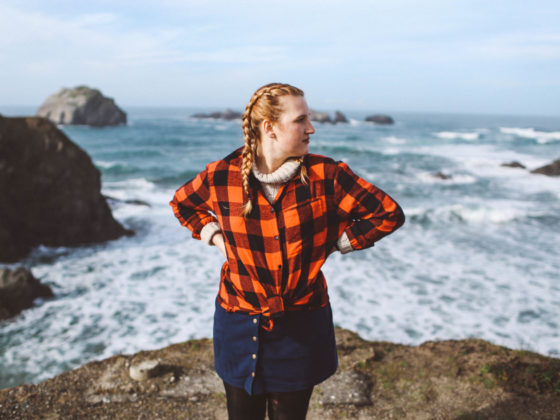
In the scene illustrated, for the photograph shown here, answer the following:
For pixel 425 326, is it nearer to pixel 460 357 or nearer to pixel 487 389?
pixel 460 357

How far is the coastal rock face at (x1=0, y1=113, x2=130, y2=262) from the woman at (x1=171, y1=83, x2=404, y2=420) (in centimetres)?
1070

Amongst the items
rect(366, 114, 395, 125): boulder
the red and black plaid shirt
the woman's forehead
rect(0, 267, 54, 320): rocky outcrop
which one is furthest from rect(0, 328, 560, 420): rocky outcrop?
rect(366, 114, 395, 125): boulder

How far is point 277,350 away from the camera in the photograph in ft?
7.08

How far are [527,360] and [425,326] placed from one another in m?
2.99

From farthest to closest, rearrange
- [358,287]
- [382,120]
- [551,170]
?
[382,120] < [551,170] < [358,287]

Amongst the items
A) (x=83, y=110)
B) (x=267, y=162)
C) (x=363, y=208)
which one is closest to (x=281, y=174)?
(x=267, y=162)

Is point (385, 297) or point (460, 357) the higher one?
point (460, 357)

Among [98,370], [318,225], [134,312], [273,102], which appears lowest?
[134,312]

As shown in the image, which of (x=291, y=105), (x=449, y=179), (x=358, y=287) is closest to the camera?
(x=291, y=105)

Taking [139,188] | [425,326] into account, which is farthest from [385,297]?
[139,188]

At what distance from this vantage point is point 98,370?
4809 mm

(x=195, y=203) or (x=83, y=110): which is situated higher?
(x=83, y=110)

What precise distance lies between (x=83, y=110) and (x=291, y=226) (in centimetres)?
8414

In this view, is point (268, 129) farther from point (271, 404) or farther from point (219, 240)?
point (271, 404)
